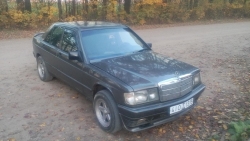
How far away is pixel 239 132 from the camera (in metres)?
3.51

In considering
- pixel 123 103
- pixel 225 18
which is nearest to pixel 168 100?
pixel 123 103

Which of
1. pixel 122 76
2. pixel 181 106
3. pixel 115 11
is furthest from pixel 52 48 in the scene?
pixel 115 11

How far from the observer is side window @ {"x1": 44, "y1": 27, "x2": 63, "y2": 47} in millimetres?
5318

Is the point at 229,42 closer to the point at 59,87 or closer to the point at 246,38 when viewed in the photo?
the point at 246,38

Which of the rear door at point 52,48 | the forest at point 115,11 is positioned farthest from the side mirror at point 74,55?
the forest at point 115,11

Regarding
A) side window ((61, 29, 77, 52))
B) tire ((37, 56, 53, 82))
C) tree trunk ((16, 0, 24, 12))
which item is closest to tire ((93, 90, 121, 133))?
side window ((61, 29, 77, 52))

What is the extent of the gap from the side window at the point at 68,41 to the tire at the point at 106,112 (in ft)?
3.98

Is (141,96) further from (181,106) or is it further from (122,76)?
(181,106)

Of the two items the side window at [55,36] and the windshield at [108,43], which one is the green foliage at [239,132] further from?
the side window at [55,36]

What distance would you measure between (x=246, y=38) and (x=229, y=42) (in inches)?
A: 74.5

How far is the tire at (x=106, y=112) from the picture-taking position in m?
3.59

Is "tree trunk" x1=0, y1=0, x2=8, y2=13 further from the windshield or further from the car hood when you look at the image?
the car hood

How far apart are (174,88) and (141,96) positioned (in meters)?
0.56

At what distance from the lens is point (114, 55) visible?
14.7ft
